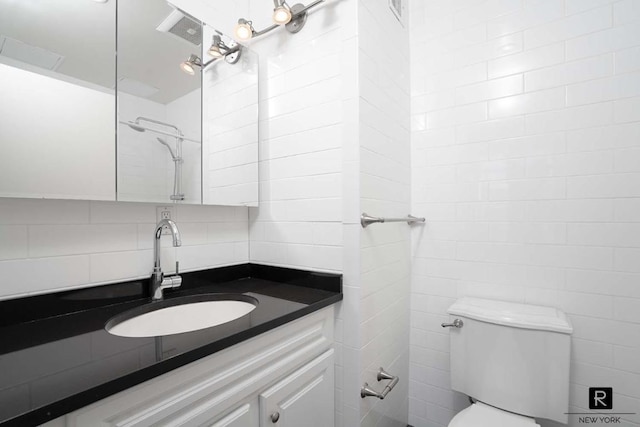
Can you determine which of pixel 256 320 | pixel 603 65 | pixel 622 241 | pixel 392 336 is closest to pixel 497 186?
pixel 622 241

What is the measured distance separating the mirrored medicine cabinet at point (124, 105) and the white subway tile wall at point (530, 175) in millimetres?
1030

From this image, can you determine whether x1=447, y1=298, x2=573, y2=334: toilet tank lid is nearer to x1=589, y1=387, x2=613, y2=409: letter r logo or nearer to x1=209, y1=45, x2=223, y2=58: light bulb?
x1=589, y1=387, x2=613, y2=409: letter r logo

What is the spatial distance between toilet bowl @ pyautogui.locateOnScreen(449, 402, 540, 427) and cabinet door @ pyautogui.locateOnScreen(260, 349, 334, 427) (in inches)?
19.6

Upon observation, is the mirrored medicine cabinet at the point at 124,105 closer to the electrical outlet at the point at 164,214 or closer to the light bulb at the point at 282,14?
the electrical outlet at the point at 164,214

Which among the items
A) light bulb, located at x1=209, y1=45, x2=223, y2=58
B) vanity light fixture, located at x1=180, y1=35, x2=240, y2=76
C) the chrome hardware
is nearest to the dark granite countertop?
the chrome hardware

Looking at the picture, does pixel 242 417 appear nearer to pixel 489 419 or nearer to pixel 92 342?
pixel 92 342

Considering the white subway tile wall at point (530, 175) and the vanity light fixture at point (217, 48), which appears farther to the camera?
the vanity light fixture at point (217, 48)

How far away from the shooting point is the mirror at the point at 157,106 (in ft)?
3.42

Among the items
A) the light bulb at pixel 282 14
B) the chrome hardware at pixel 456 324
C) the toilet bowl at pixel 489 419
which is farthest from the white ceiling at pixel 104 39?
the toilet bowl at pixel 489 419

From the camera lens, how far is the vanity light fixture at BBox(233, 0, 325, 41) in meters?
1.18

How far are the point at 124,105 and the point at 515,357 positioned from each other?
1827 millimetres

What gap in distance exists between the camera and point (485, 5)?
146 centimetres

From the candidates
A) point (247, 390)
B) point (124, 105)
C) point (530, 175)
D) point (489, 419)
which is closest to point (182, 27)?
point (124, 105)
